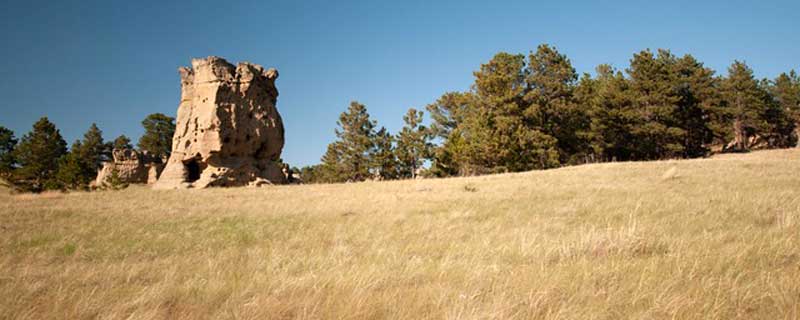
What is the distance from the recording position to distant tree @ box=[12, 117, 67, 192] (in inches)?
1369

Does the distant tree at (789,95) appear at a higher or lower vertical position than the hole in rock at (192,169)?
higher

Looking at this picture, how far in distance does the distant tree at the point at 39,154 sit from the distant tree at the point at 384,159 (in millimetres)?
32084

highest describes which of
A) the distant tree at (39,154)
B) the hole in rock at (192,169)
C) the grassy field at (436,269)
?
the distant tree at (39,154)

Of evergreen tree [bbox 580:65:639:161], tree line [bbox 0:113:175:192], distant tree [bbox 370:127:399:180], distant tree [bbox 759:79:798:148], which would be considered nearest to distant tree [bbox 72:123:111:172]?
tree line [bbox 0:113:175:192]

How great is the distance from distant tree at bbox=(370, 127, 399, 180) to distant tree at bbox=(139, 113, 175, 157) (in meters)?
29.9

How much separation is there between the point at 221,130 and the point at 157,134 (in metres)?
27.8

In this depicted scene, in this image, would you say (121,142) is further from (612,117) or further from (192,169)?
(612,117)

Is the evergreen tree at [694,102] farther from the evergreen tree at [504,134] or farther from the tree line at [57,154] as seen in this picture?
the tree line at [57,154]

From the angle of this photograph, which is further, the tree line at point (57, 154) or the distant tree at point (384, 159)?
the distant tree at point (384, 159)

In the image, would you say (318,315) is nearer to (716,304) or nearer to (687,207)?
(716,304)

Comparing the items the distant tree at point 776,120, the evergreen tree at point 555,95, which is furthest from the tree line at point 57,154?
the distant tree at point 776,120

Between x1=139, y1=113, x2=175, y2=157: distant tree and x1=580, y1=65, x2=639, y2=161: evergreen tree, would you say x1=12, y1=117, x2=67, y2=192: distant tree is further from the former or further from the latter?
x1=580, y1=65, x2=639, y2=161: evergreen tree

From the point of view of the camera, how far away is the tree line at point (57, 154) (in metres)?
29.7

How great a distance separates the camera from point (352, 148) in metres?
42.9
